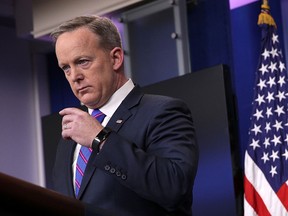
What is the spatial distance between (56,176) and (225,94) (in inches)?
104

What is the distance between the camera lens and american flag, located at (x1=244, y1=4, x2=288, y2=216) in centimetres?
383

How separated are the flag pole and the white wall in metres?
3.29

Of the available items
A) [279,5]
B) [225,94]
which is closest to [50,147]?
[225,94]

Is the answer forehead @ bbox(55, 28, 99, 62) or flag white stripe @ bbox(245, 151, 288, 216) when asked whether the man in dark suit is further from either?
flag white stripe @ bbox(245, 151, 288, 216)

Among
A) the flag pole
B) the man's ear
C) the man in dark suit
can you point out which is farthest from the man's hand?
the flag pole

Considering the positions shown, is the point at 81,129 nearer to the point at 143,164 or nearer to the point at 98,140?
the point at 98,140

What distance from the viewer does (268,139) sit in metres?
3.91

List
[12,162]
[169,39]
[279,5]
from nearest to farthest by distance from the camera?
[279,5]
[169,39]
[12,162]

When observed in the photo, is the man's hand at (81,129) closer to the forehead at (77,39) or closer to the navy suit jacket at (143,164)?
the navy suit jacket at (143,164)

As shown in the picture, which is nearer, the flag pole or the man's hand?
the man's hand

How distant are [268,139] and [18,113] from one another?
3372 millimetres

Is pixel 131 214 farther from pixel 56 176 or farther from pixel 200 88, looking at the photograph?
pixel 200 88

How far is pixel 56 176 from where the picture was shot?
1529 millimetres

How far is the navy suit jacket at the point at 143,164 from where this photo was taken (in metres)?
1.24
